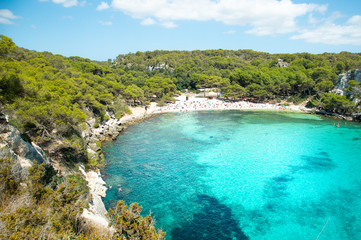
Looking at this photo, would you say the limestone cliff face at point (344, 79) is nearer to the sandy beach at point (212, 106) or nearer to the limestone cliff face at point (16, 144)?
the sandy beach at point (212, 106)

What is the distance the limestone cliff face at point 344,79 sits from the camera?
44.4 metres

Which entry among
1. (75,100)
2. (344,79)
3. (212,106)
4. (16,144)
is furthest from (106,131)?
(344,79)

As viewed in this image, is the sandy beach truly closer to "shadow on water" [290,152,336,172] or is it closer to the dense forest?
the dense forest

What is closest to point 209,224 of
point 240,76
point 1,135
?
point 1,135

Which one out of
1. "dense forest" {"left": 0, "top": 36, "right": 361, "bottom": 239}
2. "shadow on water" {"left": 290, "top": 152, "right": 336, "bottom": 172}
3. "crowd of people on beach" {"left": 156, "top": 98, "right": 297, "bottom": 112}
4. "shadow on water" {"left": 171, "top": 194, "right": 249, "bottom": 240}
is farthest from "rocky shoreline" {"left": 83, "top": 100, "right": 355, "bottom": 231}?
"shadow on water" {"left": 290, "top": 152, "right": 336, "bottom": 172}

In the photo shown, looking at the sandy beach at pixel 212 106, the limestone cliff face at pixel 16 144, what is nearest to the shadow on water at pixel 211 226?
the limestone cliff face at pixel 16 144

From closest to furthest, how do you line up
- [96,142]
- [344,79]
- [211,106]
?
[96,142], [344,79], [211,106]

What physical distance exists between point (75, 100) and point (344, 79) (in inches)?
2172

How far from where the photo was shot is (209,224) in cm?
1338

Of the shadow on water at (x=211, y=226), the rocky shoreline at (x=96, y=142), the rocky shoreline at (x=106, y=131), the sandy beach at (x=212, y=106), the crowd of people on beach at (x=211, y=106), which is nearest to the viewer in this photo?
the rocky shoreline at (x=96, y=142)

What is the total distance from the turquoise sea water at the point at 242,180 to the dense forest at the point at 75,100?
11.3ft

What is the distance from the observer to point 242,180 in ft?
62.4

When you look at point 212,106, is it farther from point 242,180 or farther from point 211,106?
point 242,180

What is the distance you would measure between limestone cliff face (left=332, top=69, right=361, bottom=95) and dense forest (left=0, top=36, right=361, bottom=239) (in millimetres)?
1839
